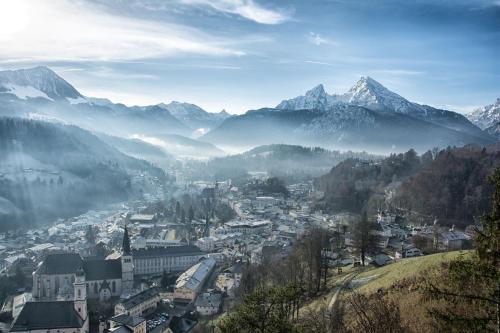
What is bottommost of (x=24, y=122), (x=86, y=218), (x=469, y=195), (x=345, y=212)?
(x=86, y=218)

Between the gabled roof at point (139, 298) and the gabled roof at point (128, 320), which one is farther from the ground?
the gabled roof at point (128, 320)

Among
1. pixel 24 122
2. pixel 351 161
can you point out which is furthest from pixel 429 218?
pixel 24 122

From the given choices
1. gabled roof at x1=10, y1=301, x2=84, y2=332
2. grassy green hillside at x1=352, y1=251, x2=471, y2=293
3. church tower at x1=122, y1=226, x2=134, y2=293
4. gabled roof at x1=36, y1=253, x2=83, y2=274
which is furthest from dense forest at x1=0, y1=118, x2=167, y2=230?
grassy green hillside at x1=352, y1=251, x2=471, y2=293

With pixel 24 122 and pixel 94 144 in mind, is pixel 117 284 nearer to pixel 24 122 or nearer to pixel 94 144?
pixel 24 122

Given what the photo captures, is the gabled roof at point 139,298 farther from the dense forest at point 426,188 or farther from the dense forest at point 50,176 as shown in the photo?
the dense forest at point 50,176

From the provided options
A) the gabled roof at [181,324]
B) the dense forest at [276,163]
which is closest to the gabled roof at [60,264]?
the gabled roof at [181,324]

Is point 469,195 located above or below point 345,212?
above

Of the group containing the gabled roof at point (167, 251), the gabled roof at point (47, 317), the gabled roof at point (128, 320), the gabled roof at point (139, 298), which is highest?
the gabled roof at point (47, 317)
